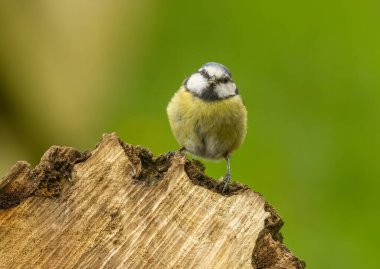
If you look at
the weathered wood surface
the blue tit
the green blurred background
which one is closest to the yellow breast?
the blue tit

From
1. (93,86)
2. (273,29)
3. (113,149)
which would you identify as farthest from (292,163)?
(113,149)

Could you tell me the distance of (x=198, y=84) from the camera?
4250mm

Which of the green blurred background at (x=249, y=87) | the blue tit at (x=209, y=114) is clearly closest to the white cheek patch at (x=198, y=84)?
the blue tit at (x=209, y=114)

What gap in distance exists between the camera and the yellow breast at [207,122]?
4.15 m

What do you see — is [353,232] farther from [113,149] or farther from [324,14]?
[113,149]

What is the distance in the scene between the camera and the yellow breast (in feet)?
13.6

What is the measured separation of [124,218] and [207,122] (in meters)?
1.51

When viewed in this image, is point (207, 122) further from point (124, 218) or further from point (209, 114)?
point (124, 218)

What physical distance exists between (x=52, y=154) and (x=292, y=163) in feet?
9.83

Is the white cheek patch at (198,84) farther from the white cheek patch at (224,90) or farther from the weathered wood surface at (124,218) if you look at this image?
the weathered wood surface at (124,218)

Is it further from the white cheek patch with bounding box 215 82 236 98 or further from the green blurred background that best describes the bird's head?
the green blurred background

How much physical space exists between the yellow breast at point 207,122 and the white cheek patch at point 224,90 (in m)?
0.03

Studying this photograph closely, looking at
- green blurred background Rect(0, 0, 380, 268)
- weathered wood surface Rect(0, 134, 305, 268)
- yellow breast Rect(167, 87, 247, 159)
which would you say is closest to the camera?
weathered wood surface Rect(0, 134, 305, 268)

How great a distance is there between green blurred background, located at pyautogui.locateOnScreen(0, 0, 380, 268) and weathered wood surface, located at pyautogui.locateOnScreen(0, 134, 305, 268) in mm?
2497
